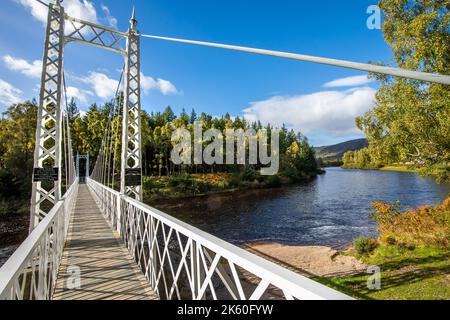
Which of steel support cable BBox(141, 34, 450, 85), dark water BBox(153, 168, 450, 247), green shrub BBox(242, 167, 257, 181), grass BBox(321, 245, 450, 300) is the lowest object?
dark water BBox(153, 168, 450, 247)

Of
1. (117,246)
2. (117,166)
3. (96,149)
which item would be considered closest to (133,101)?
(117,246)

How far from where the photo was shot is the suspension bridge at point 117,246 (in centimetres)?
145

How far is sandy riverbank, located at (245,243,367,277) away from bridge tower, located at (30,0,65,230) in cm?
712

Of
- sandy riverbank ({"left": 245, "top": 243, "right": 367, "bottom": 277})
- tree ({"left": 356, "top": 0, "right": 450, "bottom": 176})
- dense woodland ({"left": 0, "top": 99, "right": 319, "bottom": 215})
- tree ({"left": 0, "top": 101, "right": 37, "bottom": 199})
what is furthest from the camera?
tree ({"left": 0, "top": 101, "right": 37, "bottom": 199})

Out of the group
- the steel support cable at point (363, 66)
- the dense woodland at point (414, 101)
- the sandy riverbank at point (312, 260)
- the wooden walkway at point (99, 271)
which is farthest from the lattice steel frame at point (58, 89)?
the dense woodland at point (414, 101)

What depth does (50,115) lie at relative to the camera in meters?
5.41

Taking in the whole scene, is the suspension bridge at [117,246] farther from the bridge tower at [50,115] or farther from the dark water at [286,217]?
the dark water at [286,217]

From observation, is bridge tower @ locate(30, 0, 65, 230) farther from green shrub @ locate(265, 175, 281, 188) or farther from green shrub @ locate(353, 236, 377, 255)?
green shrub @ locate(265, 175, 281, 188)

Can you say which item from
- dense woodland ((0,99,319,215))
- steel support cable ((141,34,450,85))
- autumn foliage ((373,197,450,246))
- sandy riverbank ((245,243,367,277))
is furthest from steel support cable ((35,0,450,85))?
autumn foliage ((373,197,450,246))

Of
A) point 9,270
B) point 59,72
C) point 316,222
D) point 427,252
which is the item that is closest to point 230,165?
point 316,222

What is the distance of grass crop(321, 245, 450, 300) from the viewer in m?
6.52

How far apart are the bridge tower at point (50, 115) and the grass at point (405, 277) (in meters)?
7.29
